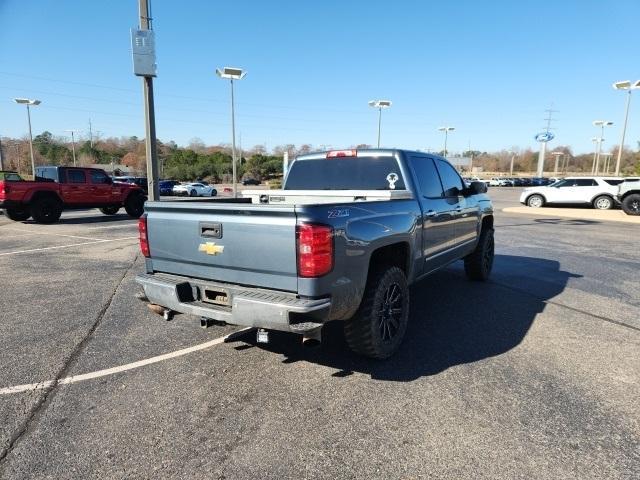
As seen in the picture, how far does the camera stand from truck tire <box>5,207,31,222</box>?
47.3ft

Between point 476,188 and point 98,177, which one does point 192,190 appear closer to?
point 98,177

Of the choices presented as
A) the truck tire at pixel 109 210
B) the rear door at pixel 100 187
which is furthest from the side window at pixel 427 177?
the truck tire at pixel 109 210

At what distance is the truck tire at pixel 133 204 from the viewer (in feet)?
57.5

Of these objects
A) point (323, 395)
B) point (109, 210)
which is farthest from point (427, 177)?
point (109, 210)

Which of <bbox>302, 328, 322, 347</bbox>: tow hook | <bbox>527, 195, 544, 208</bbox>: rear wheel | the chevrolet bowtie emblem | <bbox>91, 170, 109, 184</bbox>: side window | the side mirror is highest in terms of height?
the side mirror

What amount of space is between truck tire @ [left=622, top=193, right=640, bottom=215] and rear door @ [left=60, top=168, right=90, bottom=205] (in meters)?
22.0

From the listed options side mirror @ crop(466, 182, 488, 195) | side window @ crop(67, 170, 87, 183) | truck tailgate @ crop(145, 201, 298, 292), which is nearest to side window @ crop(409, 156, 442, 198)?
side mirror @ crop(466, 182, 488, 195)

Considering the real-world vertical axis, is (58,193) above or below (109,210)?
above

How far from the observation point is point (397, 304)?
12.9ft

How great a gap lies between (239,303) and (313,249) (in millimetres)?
686

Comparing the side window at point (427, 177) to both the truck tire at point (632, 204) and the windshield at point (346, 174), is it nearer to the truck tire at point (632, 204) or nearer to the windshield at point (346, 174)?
the windshield at point (346, 174)

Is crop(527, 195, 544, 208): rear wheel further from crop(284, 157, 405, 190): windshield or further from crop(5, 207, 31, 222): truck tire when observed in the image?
crop(5, 207, 31, 222): truck tire

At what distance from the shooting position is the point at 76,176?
15492mm

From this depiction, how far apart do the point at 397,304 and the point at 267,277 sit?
1.40 metres
